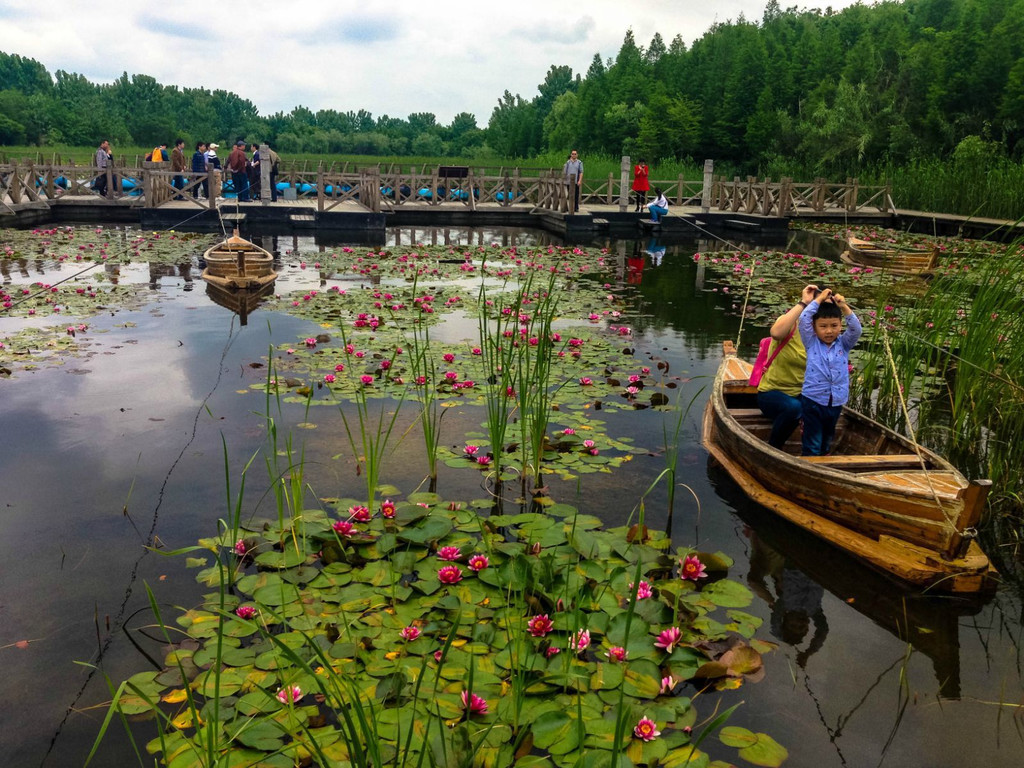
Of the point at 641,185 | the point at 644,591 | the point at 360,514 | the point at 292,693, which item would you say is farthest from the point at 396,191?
the point at 292,693

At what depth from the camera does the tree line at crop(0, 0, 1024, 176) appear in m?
36.0

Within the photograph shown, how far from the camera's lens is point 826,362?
464 cm

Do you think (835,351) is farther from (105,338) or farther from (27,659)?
(105,338)

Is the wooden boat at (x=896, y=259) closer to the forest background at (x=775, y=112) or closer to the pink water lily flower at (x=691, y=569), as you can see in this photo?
the forest background at (x=775, y=112)

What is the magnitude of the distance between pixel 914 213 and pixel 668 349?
63.6 feet

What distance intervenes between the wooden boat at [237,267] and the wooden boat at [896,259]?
1038cm

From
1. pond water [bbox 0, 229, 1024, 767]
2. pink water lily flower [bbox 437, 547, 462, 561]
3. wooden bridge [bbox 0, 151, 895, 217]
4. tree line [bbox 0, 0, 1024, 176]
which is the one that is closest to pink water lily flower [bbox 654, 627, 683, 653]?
pond water [bbox 0, 229, 1024, 767]

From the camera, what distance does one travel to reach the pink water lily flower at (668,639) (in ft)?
10.7

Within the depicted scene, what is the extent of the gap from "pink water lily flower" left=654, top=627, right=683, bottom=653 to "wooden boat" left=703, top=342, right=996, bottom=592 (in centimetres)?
150

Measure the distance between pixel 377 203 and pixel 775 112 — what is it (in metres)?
37.1

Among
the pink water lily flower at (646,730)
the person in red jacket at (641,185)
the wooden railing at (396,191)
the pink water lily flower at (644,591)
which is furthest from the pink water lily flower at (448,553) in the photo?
the person in red jacket at (641,185)

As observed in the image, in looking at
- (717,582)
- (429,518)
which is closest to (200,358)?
(429,518)

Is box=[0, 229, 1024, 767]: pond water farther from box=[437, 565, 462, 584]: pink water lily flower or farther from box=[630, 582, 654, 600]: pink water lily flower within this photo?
box=[437, 565, 462, 584]: pink water lily flower

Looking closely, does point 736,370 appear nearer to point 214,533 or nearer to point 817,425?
point 817,425
